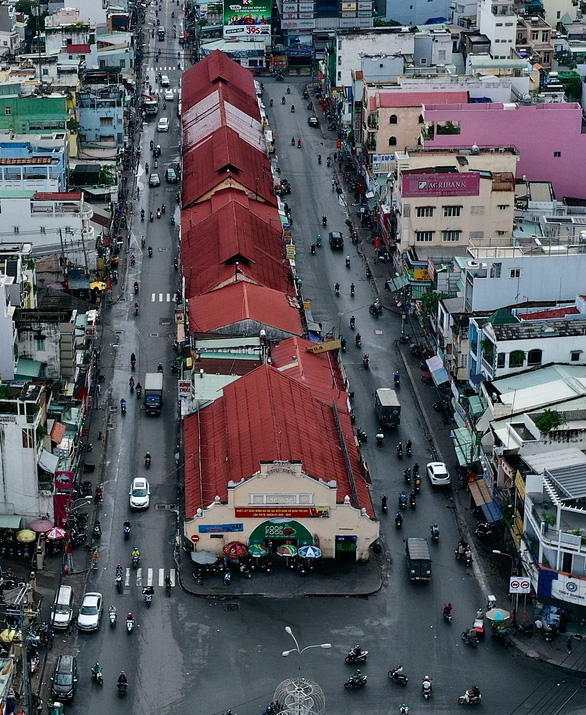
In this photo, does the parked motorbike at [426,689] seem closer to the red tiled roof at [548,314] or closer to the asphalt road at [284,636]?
the asphalt road at [284,636]

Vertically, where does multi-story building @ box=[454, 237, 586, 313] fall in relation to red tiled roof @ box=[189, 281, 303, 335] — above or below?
above

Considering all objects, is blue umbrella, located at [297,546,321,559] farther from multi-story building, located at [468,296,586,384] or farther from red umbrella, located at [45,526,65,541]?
multi-story building, located at [468,296,586,384]

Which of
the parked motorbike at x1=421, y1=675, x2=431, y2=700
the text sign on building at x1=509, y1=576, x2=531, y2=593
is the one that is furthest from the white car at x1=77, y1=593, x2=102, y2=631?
the text sign on building at x1=509, y1=576, x2=531, y2=593

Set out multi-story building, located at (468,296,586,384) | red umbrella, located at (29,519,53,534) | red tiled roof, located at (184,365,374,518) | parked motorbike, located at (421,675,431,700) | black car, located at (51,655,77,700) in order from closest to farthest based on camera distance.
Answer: black car, located at (51,655,77,700)
parked motorbike, located at (421,675,431,700)
red tiled roof, located at (184,365,374,518)
red umbrella, located at (29,519,53,534)
multi-story building, located at (468,296,586,384)

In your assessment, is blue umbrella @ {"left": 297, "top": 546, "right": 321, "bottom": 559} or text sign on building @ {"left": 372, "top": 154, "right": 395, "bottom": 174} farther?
text sign on building @ {"left": 372, "top": 154, "right": 395, "bottom": 174}

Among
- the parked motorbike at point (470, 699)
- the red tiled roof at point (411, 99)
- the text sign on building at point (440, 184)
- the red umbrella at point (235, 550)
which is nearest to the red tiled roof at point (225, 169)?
the red tiled roof at point (411, 99)

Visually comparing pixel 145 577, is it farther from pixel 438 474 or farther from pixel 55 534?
pixel 438 474

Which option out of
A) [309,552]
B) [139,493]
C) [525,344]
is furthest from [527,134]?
[309,552]
